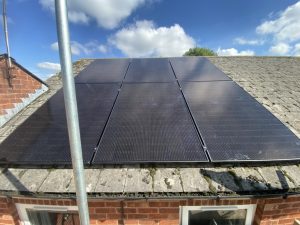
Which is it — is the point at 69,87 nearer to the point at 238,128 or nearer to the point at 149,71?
the point at 238,128

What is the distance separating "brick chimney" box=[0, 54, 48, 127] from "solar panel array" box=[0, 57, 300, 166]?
1.44 ft

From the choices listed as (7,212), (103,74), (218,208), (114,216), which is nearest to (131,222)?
(114,216)

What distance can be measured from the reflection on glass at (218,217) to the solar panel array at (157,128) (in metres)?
0.88

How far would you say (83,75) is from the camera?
19.1 feet

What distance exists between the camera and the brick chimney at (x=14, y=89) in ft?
12.4

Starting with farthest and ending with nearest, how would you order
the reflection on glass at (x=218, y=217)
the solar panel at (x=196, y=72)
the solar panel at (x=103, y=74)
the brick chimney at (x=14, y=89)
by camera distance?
the solar panel at (x=196, y=72) < the solar panel at (x=103, y=74) < the brick chimney at (x=14, y=89) < the reflection on glass at (x=218, y=217)

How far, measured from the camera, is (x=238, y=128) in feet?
10.6

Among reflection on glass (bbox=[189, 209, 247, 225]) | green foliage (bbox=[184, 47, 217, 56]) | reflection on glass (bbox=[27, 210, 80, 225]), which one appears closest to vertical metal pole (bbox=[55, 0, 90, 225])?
reflection on glass (bbox=[27, 210, 80, 225])

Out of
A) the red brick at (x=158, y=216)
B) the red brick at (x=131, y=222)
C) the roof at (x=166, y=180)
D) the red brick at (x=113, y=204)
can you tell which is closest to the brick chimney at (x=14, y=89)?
Answer: the roof at (x=166, y=180)

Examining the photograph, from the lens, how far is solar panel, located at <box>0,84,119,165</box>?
2.74 meters

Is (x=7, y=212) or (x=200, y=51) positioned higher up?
(x=200, y=51)

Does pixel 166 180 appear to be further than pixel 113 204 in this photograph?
No

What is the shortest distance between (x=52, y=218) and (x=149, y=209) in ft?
5.15

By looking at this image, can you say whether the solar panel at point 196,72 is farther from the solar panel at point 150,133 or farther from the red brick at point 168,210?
the red brick at point 168,210
